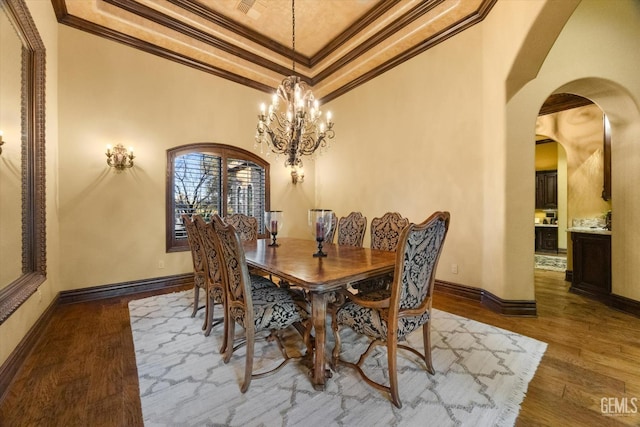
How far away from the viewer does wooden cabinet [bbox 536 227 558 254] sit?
680 centimetres

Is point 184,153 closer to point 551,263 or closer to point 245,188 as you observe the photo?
point 245,188

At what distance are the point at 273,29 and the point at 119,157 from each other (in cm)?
281

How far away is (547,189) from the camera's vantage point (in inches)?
283

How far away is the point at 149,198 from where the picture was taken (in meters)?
3.73

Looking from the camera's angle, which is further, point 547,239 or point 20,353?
point 547,239

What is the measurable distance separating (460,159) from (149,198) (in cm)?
436

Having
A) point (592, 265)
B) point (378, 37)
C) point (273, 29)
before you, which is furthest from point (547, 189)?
point (273, 29)

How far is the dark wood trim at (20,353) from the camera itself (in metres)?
1.60

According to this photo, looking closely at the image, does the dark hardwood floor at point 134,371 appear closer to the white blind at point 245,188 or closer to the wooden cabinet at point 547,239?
the white blind at point 245,188

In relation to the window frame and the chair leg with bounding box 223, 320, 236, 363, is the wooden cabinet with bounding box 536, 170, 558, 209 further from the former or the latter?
the chair leg with bounding box 223, 320, 236, 363

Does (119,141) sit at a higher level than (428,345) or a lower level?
higher

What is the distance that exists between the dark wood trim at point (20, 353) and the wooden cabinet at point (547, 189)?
1000cm

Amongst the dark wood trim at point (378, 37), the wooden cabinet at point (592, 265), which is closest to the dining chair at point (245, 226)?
the dark wood trim at point (378, 37)

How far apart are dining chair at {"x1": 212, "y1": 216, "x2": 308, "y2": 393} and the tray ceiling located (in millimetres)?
3229
